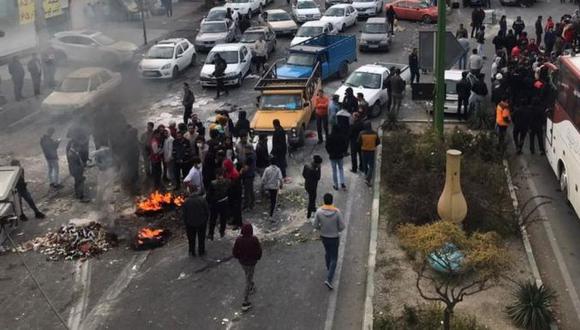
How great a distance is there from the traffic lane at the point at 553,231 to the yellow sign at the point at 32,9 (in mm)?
25965

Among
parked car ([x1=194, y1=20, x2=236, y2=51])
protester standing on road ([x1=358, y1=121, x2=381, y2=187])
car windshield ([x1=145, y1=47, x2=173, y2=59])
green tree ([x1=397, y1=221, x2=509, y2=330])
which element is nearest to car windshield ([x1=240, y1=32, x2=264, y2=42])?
parked car ([x1=194, y1=20, x2=236, y2=51])

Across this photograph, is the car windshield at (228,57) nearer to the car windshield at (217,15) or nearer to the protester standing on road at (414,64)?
the protester standing on road at (414,64)

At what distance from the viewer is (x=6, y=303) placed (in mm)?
11680

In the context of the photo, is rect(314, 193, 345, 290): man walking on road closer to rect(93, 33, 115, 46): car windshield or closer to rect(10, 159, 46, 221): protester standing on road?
rect(10, 159, 46, 221): protester standing on road

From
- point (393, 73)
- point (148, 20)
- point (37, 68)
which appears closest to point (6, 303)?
point (393, 73)

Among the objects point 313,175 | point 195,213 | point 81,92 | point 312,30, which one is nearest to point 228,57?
point 312,30

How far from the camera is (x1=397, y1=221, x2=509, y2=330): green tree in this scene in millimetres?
11055

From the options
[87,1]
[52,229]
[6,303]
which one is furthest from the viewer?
[87,1]

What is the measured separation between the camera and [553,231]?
44.2 ft

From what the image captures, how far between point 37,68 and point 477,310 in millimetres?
20585

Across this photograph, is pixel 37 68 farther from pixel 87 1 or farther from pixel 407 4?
pixel 407 4

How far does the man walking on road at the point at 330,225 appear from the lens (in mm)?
10969

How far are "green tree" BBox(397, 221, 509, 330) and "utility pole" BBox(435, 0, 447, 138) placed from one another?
4.44 metres

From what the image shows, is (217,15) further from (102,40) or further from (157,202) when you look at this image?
(157,202)
